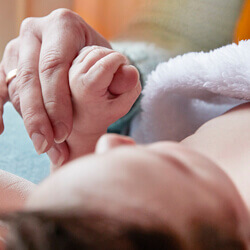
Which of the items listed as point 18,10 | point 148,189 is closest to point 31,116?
point 148,189

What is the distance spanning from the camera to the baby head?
23cm

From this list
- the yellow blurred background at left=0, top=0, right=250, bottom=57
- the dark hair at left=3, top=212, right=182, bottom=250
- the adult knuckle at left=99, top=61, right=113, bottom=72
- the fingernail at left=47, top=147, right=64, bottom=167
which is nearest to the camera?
the dark hair at left=3, top=212, right=182, bottom=250

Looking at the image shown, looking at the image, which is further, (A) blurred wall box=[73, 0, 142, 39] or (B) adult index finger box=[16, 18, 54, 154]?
(A) blurred wall box=[73, 0, 142, 39]

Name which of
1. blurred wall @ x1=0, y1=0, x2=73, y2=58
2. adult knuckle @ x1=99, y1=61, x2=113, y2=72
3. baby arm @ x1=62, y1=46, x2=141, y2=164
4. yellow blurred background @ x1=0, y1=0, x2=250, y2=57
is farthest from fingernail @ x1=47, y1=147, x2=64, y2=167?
blurred wall @ x1=0, y1=0, x2=73, y2=58

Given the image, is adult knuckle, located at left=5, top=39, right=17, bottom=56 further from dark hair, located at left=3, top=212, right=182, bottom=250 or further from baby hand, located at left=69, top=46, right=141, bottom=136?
dark hair, located at left=3, top=212, right=182, bottom=250

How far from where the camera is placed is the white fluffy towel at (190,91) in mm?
568

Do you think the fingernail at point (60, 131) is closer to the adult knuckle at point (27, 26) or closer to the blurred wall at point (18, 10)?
the adult knuckle at point (27, 26)

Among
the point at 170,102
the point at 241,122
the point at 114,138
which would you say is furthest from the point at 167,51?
the point at 114,138

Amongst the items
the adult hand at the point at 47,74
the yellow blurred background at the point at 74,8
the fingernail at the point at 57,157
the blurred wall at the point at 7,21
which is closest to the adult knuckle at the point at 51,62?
the adult hand at the point at 47,74

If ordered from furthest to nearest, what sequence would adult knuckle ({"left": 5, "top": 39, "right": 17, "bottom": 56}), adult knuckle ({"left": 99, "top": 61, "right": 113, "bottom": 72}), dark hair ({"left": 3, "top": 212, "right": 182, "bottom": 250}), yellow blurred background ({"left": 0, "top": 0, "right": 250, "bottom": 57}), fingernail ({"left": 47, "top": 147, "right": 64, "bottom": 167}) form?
yellow blurred background ({"left": 0, "top": 0, "right": 250, "bottom": 57}) < adult knuckle ({"left": 5, "top": 39, "right": 17, "bottom": 56}) < fingernail ({"left": 47, "top": 147, "right": 64, "bottom": 167}) < adult knuckle ({"left": 99, "top": 61, "right": 113, "bottom": 72}) < dark hair ({"left": 3, "top": 212, "right": 182, "bottom": 250})

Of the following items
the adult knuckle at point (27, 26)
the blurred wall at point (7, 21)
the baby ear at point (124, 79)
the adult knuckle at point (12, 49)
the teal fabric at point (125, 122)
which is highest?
the baby ear at point (124, 79)

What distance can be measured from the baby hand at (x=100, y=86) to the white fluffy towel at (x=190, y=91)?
0.11 m

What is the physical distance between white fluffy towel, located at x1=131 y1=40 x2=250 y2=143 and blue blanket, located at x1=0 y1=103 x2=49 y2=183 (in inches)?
6.7

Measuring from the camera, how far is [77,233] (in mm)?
226
